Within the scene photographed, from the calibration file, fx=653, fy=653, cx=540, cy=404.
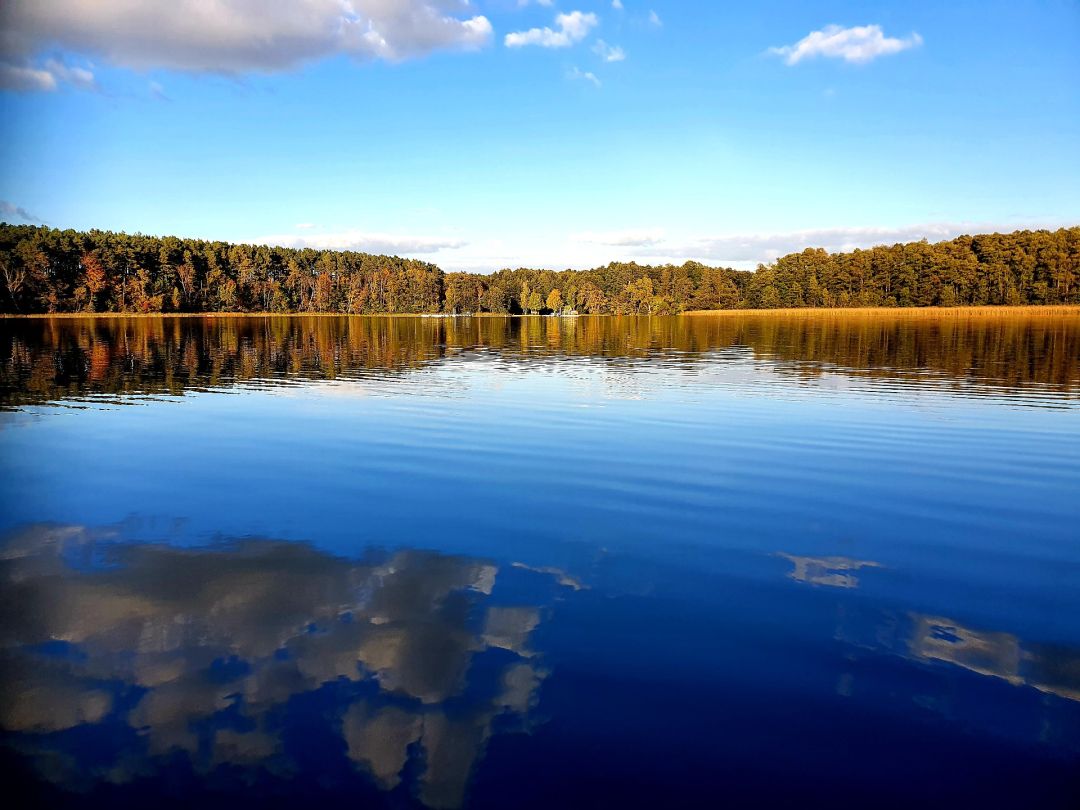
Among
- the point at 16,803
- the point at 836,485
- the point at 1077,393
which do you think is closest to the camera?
the point at 16,803

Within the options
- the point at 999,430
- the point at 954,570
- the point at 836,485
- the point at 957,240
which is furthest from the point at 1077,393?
the point at 957,240

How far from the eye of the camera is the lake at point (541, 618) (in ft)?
17.9

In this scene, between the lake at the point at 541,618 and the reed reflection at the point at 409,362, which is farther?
the reed reflection at the point at 409,362

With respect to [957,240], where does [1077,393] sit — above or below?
below

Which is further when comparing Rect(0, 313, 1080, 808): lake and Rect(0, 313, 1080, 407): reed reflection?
Rect(0, 313, 1080, 407): reed reflection

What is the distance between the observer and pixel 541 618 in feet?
26.6

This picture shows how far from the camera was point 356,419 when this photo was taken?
73.7ft

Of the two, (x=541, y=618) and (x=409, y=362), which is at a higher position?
(x=409, y=362)

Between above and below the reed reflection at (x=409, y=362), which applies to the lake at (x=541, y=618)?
below

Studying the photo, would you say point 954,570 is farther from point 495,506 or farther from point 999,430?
point 999,430

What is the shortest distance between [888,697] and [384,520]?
832 cm

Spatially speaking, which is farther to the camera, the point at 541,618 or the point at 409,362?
the point at 409,362

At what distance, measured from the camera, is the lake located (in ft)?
17.9

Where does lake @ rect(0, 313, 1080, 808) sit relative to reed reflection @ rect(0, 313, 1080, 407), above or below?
below
